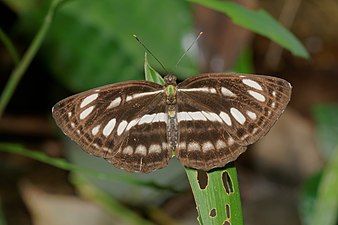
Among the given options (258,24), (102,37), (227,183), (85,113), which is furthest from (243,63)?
(227,183)

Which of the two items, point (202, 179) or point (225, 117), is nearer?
point (202, 179)

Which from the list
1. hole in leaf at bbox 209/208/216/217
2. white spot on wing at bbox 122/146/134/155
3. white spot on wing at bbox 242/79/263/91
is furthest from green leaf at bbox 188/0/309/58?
hole in leaf at bbox 209/208/216/217

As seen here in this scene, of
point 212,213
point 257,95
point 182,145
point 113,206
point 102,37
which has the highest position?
point 102,37

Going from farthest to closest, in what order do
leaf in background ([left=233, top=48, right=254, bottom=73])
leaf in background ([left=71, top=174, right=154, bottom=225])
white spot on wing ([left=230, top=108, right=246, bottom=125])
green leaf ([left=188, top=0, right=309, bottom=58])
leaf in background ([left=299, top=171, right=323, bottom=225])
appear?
leaf in background ([left=71, top=174, right=154, bottom=225]) < leaf in background ([left=233, top=48, right=254, bottom=73]) < leaf in background ([left=299, top=171, right=323, bottom=225]) < green leaf ([left=188, top=0, right=309, bottom=58]) < white spot on wing ([left=230, top=108, right=246, bottom=125])

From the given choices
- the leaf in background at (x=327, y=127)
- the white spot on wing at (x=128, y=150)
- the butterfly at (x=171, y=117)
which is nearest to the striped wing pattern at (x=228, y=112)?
the butterfly at (x=171, y=117)

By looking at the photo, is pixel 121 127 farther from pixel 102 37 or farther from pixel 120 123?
pixel 102 37

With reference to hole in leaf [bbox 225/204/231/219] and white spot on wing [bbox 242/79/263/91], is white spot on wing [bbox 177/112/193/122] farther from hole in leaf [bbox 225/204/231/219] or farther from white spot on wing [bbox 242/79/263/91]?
hole in leaf [bbox 225/204/231/219]
